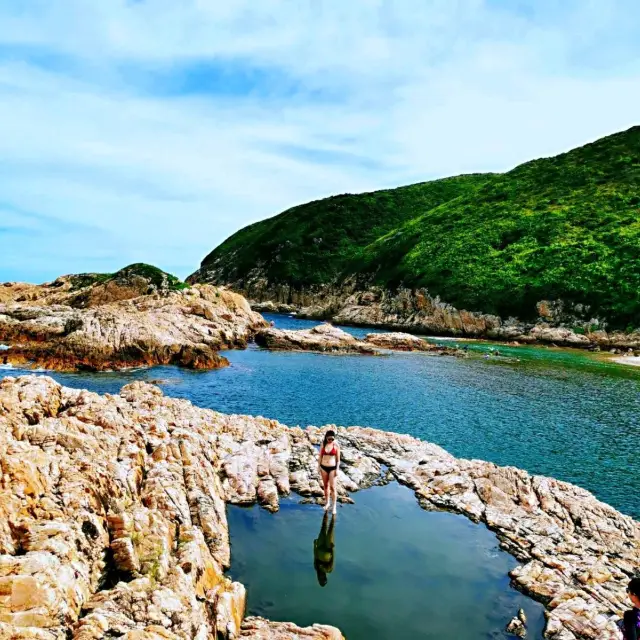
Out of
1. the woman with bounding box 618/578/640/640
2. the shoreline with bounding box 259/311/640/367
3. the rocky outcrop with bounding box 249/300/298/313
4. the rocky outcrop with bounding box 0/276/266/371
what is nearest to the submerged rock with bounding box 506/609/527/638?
the woman with bounding box 618/578/640/640

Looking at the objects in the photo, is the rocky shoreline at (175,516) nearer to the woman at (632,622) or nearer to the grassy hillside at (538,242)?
the woman at (632,622)

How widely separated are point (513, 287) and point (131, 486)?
324 ft

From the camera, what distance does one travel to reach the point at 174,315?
2817 inches

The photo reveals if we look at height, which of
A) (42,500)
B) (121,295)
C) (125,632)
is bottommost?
(125,632)

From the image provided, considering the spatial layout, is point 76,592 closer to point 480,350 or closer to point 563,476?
point 563,476

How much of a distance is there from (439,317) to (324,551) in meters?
94.9

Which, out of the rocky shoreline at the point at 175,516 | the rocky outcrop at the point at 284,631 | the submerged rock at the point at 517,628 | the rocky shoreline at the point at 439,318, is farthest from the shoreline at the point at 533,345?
the rocky outcrop at the point at 284,631

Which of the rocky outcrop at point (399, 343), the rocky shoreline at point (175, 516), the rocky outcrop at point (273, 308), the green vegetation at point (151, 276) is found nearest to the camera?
the rocky shoreline at point (175, 516)

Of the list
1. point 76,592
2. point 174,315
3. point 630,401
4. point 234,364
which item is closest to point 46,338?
point 174,315

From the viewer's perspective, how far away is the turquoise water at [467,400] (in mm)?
29000

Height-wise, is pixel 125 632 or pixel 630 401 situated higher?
pixel 125 632

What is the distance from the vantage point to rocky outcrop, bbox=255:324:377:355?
75.1 metres

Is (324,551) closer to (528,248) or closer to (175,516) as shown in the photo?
(175,516)

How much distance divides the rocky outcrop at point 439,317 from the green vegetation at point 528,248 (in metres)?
1.97
